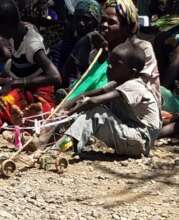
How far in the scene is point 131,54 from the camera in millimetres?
4484

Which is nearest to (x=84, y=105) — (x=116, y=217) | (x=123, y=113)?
(x=123, y=113)

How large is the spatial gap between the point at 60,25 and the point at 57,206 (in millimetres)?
4490

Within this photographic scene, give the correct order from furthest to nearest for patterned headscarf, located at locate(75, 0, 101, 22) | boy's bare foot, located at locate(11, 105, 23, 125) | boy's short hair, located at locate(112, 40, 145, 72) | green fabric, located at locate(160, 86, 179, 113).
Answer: patterned headscarf, located at locate(75, 0, 101, 22)
green fabric, located at locate(160, 86, 179, 113)
boy's bare foot, located at locate(11, 105, 23, 125)
boy's short hair, located at locate(112, 40, 145, 72)

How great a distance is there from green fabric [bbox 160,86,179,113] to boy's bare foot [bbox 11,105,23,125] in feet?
4.31

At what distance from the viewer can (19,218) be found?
3428 mm

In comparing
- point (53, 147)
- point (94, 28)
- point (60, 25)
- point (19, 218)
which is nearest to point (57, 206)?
point (19, 218)

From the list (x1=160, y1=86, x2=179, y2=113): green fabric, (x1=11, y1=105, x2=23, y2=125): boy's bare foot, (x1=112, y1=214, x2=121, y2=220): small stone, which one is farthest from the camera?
(x1=160, y1=86, x2=179, y2=113): green fabric

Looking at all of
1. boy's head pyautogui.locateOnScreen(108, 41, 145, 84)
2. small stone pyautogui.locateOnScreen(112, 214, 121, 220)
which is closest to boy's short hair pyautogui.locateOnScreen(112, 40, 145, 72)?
boy's head pyautogui.locateOnScreen(108, 41, 145, 84)

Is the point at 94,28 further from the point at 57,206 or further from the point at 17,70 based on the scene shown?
the point at 57,206

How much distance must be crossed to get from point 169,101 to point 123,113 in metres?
1.09

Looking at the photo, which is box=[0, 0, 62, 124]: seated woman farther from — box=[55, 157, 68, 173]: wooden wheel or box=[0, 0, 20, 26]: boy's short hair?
box=[55, 157, 68, 173]: wooden wheel

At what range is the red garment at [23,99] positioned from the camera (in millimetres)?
5246

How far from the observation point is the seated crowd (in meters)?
4.48

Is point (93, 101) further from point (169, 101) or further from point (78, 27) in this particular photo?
point (78, 27)
